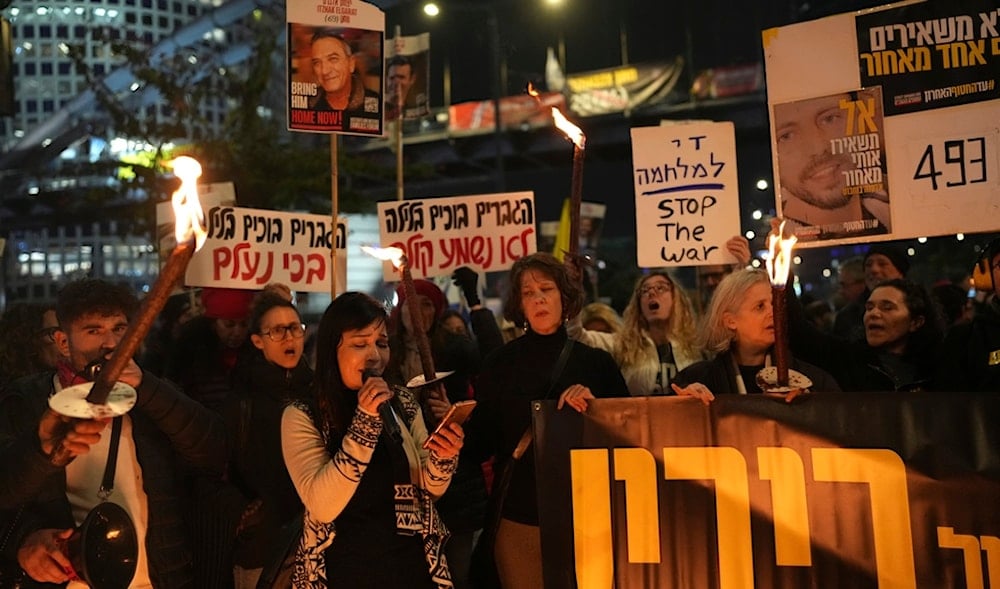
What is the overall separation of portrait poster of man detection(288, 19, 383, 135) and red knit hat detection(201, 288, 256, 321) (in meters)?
1.23

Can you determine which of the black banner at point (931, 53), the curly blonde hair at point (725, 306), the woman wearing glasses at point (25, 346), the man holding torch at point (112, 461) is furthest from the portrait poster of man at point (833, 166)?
the woman wearing glasses at point (25, 346)

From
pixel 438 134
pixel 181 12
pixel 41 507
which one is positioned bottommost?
pixel 41 507

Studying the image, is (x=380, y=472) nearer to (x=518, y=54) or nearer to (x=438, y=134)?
(x=518, y=54)

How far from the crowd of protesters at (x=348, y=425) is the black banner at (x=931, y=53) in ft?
2.73

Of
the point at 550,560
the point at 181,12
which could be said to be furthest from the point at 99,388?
the point at 181,12

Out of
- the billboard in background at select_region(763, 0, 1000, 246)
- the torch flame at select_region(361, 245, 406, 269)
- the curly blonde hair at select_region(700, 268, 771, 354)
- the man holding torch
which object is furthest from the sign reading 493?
the man holding torch

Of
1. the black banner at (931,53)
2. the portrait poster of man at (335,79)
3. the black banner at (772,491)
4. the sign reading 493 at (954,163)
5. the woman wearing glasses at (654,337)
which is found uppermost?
the portrait poster of man at (335,79)

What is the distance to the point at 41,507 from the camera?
3.14 meters

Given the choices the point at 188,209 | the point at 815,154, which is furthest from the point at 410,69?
the point at 188,209

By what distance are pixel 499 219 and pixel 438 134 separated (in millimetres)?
29591

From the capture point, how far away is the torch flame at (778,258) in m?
A: 2.87

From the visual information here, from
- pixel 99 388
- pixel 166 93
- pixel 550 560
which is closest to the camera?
pixel 99 388

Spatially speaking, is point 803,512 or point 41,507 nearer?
point 41,507

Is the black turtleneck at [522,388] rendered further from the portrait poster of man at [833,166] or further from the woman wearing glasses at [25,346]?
the woman wearing glasses at [25,346]
